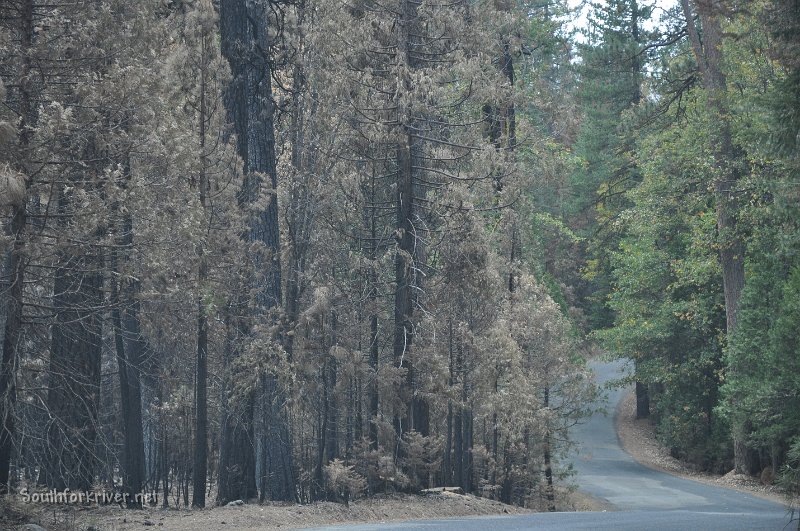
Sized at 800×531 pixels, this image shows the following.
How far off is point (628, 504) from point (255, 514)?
16925mm

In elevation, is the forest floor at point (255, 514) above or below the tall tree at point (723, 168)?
below

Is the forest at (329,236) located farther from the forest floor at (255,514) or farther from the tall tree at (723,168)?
the forest floor at (255,514)

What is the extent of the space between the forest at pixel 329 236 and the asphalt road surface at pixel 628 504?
1.72 meters

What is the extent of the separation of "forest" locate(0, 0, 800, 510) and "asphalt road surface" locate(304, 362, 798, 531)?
1723mm

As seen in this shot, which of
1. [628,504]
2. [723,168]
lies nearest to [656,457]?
[628,504]

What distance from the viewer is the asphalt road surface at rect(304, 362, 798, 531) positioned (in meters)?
13.4

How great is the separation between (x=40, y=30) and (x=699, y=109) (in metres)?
23.5

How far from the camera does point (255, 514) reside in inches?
537

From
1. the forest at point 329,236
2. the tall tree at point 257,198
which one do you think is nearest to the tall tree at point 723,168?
the forest at point 329,236

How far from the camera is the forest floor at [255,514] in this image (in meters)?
11.3
